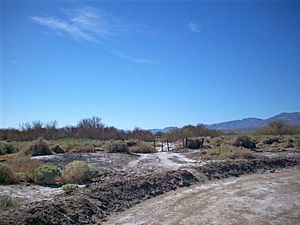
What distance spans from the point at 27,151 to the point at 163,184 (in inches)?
762

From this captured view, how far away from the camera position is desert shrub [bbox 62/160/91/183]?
22.6 meters

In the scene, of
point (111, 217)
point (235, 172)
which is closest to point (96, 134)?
point (235, 172)

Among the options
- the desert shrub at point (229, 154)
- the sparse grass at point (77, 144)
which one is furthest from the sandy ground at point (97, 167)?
the sparse grass at point (77, 144)

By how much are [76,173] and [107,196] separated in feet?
16.3

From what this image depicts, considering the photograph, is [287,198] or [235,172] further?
[235,172]

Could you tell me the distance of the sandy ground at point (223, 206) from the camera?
15398 mm

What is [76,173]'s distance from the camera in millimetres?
22969

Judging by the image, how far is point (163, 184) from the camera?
2230 centimetres

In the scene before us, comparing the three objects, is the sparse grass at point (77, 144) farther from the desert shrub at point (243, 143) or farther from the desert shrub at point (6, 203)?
the desert shrub at point (6, 203)

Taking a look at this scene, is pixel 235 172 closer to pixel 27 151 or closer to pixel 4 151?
pixel 27 151

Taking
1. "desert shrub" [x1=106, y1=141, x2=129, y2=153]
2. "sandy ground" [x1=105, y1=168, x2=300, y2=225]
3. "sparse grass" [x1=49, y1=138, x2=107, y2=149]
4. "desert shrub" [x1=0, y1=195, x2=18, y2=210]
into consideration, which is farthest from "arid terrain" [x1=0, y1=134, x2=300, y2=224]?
"sparse grass" [x1=49, y1=138, x2=107, y2=149]

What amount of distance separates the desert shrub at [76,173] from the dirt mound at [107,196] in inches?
48.2

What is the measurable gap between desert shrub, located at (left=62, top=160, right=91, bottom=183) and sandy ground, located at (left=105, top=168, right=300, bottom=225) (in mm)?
5112

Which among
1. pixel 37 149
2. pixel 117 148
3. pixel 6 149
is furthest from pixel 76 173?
pixel 6 149
